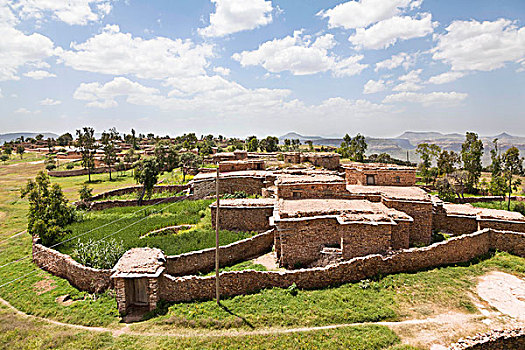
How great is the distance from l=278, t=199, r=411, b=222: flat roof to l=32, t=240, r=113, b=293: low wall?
9.38 meters

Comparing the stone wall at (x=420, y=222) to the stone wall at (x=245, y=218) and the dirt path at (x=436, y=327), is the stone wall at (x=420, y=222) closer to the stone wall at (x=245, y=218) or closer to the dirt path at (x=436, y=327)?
the dirt path at (x=436, y=327)

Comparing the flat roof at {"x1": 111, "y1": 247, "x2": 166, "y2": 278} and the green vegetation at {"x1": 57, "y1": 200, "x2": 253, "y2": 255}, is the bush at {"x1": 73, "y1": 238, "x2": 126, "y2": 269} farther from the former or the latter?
the flat roof at {"x1": 111, "y1": 247, "x2": 166, "y2": 278}

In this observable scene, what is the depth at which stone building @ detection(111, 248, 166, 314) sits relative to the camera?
12312 mm

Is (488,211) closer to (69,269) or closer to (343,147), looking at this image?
(69,269)

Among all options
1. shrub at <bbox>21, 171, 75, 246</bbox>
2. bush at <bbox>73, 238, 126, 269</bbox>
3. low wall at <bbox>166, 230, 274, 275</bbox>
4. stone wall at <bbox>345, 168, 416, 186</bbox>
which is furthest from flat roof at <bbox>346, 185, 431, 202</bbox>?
shrub at <bbox>21, 171, 75, 246</bbox>

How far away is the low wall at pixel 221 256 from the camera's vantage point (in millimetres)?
15000

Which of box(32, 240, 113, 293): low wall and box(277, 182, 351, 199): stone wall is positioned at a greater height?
box(277, 182, 351, 199): stone wall

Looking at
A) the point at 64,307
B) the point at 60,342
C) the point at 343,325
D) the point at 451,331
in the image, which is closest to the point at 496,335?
the point at 451,331

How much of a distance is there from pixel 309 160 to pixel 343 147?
1303 inches

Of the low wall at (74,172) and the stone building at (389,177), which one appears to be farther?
the low wall at (74,172)

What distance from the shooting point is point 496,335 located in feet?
33.0

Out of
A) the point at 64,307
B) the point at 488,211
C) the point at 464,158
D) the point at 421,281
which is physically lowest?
the point at 64,307

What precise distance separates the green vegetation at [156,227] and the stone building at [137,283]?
2.66 meters

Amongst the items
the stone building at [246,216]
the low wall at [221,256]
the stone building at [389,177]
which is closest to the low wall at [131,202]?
the stone building at [246,216]
